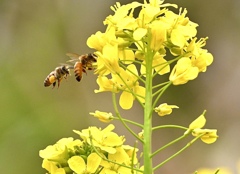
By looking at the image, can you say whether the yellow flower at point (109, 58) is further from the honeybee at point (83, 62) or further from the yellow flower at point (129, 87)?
the honeybee at point (83, 62)

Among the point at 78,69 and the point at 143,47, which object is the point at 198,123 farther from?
the point at 78,69

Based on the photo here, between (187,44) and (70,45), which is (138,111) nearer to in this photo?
(70,45)

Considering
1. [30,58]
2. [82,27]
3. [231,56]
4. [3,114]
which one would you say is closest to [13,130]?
[3,114]

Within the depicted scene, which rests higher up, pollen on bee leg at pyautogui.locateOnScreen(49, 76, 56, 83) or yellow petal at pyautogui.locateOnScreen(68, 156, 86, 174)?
pollen on bee leg at pyautogui.locateOnScreen(49, 76, 56, 83)

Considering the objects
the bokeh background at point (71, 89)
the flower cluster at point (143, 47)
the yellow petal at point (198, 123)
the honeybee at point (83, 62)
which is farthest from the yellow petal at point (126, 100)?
the bokeh background at point (71, 89)

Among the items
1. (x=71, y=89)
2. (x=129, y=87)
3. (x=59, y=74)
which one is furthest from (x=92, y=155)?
(x=71, y=89)

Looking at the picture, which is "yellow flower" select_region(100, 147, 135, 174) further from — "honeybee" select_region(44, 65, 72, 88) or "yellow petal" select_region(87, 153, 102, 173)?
"honeybee" select_region(44, 65, 72, 88)

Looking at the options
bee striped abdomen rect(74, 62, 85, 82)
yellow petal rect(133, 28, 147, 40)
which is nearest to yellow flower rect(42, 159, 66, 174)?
yellow petal rect(133, 28, 147, 40)
